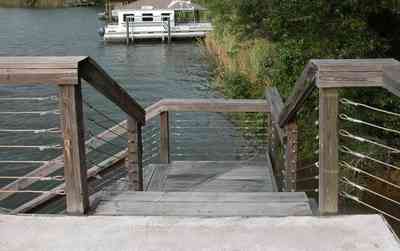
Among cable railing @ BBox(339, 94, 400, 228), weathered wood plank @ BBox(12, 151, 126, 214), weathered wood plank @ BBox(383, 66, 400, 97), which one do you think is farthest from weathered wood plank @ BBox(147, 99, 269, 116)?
weathered wood plank @ BBox(383, 66, 400, 97)

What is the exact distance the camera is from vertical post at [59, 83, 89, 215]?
2875 millimetres

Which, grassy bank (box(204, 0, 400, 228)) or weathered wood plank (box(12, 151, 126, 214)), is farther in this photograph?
grassy bank (box(204, 0, 400, 228))

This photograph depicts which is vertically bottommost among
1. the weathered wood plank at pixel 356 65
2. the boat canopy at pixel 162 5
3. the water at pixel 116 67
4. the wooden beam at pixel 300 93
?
the water at pixel 116 67

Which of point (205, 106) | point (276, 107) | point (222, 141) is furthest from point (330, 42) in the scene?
point (222, 141)

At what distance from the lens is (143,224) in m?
2.99

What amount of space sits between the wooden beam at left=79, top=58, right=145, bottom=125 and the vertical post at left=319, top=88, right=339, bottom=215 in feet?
3.85

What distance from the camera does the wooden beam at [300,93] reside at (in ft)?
9.88

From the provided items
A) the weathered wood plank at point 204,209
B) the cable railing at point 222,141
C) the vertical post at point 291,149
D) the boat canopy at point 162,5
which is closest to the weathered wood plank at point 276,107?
the vertical post at point 291,149

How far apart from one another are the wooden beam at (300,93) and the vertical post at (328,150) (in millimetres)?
150

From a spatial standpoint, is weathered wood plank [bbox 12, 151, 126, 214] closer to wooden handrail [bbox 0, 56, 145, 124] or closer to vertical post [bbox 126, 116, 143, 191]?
vertical post [bbox 126, 116, 143, 191]

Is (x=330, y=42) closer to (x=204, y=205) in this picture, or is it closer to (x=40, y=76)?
(x=204, y=205)

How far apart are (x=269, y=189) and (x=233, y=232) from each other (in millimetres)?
2481

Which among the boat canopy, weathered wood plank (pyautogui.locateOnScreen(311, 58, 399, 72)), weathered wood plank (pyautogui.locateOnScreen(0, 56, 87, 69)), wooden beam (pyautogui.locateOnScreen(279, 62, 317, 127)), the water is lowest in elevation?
the water

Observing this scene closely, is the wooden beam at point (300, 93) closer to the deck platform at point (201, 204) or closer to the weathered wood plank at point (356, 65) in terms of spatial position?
the weathered wood plank at point (356, 65)
